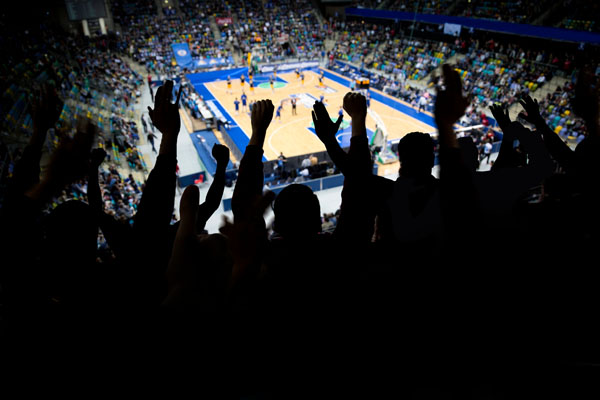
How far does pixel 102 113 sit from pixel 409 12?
99.8ft

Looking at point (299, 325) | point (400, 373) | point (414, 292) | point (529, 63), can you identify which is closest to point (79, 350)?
point (299, 325)

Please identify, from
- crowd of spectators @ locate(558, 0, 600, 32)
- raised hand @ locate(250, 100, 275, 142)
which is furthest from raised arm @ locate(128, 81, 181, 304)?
crowd of spectators @ locate(558, 0, 600, 32)

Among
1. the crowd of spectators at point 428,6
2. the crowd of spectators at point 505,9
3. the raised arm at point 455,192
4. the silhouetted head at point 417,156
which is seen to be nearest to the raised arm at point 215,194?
the silhouetted head at point 417,156

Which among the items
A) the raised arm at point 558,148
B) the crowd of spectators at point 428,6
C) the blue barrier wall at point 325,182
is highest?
the crowd of spectators at point 428,6

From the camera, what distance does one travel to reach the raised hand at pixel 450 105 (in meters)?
1.83

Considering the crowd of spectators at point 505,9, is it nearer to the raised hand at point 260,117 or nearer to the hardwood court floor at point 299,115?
the hardwood court floor at point 299,115

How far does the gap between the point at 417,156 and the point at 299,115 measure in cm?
2240

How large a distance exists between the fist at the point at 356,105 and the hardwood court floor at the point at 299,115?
1545 centimetres

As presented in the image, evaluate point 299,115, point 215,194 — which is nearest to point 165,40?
point 299,115

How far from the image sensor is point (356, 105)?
2.59 metres

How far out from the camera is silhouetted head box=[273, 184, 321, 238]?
178 centimetres

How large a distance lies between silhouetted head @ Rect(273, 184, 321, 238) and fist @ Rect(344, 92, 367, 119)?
964 millimetres

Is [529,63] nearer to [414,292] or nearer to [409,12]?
[409,12]

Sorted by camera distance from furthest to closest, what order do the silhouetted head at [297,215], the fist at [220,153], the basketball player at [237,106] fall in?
the basketball player at [237,106] → the fist at [220,153] → the silhouetted head at [297,215]
